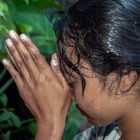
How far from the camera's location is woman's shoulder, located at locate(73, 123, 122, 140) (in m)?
1.38

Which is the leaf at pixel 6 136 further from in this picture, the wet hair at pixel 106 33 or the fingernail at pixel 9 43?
the wet hair at pixel 106 33

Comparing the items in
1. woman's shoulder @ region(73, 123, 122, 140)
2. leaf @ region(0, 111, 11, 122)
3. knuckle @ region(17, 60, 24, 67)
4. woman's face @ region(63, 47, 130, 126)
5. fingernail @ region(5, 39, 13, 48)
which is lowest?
leaf @ region(0, 111, 11, 122)

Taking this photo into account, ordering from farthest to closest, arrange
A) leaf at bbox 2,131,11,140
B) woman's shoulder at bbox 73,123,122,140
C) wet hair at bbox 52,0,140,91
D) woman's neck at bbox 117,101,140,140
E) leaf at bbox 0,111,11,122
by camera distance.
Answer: leaf at bbox 2,131,11,140
leaf at bbox 0,111,11,122
woman's shoulder at bbox 73,123,122,140
woman's neck at bbox 117,101,140,140
wet hair at bbox 52,0,140,91

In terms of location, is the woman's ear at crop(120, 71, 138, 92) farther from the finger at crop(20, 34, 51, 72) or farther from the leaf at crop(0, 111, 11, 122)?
the leaf at crop(0, 111, 11, 122)

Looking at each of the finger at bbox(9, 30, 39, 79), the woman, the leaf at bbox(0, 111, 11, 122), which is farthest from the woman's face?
the leaf at bbox(0, 111, 11, 122)

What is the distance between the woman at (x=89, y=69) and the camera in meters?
1.12

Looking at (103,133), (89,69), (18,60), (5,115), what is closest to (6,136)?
(5,115)

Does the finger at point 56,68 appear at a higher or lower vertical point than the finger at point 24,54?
lower

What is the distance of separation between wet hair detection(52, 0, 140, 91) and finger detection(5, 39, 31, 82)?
6.8 inches

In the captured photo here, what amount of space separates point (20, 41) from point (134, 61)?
0.32 meters

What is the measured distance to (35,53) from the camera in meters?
1.26

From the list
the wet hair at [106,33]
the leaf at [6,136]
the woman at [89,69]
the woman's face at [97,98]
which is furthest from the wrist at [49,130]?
the leaf at [6,136]

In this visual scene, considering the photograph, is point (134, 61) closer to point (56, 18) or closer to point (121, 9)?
point (121, 9)

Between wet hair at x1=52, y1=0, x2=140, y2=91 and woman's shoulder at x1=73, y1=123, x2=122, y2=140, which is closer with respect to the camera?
wet hair at x1=52, y1=0, x2=140, y2=91
